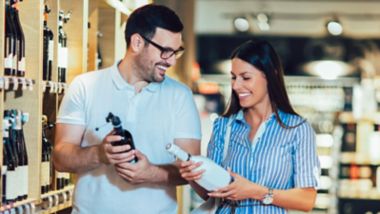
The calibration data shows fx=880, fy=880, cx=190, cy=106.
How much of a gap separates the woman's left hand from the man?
A: 224 mm

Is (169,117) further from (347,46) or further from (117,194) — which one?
Result: (347,46)

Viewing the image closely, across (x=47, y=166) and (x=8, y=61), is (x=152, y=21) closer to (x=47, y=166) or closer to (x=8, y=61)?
(x=8, y=61)

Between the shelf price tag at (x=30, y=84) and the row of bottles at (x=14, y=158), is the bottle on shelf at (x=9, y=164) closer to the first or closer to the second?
the row of bottles at (x=14, y=158)

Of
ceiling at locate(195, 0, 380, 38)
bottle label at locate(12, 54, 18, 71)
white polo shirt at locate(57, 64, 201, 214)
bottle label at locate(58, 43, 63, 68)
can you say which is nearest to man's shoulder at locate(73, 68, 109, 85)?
white polo shirt at locate(57, 64, 201, 214)

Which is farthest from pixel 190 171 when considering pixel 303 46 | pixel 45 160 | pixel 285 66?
pixel 303 46

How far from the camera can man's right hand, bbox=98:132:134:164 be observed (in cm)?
366

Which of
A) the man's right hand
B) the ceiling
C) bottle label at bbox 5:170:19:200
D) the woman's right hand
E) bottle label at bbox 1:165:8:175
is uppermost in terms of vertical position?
the ceiling

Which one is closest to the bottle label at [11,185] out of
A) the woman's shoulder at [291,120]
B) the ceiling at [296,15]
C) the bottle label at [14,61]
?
the bottle label at [14,61]

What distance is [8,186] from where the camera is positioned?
407cm

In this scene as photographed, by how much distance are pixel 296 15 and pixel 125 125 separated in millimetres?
14376

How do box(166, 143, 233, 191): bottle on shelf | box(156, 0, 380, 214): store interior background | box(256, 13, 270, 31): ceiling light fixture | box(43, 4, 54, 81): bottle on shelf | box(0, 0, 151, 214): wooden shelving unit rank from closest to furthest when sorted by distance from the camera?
box(166, 143, 233, 191): bottle on shelf
box(0, 0, 151, 214): wooden shelving unit
box(43, 4, 54, 81): bottle on shelf
box(256, 13, 270, 31): ceiling light fixture
box(156, 0, 380, 214): store interior background

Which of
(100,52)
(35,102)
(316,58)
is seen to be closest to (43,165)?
(35,102)

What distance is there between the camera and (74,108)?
3969mm

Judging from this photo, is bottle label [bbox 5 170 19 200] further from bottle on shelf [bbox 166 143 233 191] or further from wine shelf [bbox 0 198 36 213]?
bottle on shelf [bbox 166 143 233 191]
